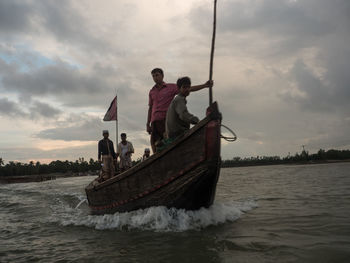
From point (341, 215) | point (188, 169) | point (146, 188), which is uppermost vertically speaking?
point (188, 169)

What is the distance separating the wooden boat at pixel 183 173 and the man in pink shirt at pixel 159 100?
0.99 meters

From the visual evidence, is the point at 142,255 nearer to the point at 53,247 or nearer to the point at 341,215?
the point at 53,247

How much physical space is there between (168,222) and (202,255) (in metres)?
1.55

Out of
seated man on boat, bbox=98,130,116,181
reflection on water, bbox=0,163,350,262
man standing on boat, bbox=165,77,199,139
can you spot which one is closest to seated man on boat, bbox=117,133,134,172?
seated man on boat, bbox=98,130,116,181

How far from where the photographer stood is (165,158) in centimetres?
468

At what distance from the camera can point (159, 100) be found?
558 cm

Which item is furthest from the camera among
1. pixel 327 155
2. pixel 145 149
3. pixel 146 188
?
pixel 327 155

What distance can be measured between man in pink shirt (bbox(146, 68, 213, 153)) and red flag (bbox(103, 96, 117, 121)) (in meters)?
3.43

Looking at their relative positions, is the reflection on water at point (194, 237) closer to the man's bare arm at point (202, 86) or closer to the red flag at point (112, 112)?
the man's bare arm at point (202, 86)

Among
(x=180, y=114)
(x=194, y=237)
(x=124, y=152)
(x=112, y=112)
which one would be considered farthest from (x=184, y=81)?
(x=112, y=112)

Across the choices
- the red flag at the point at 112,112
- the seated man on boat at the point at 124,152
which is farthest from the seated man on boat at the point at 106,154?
the red flag at the point at 112,112

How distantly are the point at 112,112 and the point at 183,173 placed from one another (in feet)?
16.8

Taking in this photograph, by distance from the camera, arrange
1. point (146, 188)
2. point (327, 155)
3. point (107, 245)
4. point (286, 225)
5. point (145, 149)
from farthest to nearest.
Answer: point (327, 155) → point (145, 149) → point (146, 188) → point (286, 225) → point (107, 245)

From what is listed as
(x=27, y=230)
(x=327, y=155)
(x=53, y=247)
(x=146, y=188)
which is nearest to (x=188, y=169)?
(x=146, y=188)
